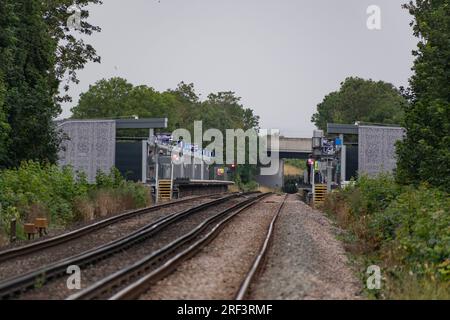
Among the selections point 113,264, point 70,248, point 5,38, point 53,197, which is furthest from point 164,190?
point 113,264

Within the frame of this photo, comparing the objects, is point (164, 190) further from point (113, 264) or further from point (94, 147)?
point (113, 264)

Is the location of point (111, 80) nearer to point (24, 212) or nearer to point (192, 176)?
point (192, 176)

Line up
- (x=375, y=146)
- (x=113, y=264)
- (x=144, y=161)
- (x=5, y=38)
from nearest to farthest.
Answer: (x=113, y=264)
(x=5, y=38)
(x=144, y=161)
(x=375, y=146)

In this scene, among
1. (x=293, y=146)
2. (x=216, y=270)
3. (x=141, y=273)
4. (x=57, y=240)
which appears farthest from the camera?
(x=293, y=146)

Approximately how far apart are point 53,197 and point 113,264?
11345 millimetres

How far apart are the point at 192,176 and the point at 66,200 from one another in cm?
4151

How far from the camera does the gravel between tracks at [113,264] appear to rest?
10328 mm

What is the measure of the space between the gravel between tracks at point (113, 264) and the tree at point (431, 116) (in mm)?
8684

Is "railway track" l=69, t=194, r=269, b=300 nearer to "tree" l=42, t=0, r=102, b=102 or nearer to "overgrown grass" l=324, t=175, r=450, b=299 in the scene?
"overgrown grass" l=324, t=175, r=450, b=299

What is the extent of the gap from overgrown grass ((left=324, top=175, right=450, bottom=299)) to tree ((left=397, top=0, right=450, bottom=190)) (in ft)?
3.79

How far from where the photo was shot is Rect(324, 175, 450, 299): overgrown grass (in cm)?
1082

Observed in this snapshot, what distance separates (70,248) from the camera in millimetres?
15922

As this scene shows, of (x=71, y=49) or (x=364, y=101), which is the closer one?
(x=71, y=49)

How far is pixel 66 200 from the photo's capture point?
2514 cm
